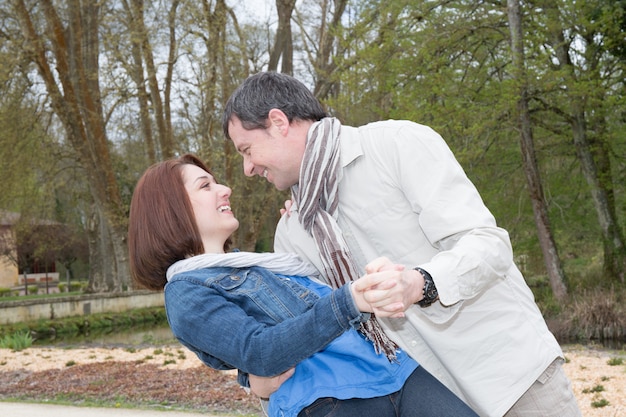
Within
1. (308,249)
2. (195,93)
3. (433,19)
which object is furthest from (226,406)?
(195,93)

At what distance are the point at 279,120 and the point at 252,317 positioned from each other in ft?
2.27

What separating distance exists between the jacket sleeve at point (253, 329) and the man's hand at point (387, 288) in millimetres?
64

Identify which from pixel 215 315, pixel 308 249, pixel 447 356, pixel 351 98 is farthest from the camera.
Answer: pixel 351 98

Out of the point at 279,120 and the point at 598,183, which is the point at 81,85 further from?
the point at 279,120

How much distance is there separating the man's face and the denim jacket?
0.39m

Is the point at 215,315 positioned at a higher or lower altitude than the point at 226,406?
higher

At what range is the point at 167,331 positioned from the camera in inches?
877

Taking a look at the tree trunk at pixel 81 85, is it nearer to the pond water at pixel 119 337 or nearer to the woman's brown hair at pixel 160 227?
the pond water at pixel 119 337

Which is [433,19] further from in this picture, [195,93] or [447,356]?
[447,356]

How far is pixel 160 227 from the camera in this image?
7.91 ft

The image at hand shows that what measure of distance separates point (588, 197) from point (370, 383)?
19730 millimetres

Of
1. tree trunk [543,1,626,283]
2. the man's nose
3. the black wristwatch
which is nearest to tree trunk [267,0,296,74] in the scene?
tree trunk [543,1,626,283]

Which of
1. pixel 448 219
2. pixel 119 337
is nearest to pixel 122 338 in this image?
pixel 119 337

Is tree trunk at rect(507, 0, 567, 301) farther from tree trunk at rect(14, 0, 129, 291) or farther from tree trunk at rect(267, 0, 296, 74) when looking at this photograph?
tree trunk at rect(14, 0, 129, 291)
